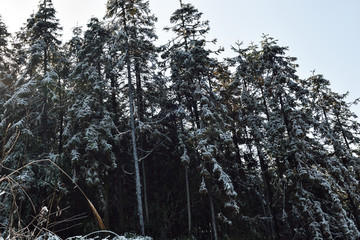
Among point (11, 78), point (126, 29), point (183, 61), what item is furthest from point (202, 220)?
point (11, 78)

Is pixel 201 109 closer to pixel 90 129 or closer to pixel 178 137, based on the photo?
pixel 178 137

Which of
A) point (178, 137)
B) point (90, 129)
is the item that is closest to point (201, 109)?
point (178, 137)

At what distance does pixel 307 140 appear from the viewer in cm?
1430

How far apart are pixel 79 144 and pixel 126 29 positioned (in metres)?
8.04

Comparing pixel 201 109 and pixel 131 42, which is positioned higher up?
pixel 131 42

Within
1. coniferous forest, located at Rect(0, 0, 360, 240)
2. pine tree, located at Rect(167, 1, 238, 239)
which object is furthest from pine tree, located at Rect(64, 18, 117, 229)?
pine tree, located at Rect(167, 1, 238, 239)

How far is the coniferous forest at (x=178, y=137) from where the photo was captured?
43.6ft

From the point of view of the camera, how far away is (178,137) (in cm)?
1681

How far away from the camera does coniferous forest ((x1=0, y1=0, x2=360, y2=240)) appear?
1328 cm

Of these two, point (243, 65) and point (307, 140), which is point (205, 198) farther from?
point (243, 65)

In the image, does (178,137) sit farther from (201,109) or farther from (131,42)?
(131,42)

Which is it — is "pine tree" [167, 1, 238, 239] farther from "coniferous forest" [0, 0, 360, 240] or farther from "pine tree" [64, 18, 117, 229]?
"pine tree" [64, 18, 117, 229]

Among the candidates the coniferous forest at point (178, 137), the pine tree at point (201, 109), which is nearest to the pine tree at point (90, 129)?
the coniferous forest at point (178, 137)

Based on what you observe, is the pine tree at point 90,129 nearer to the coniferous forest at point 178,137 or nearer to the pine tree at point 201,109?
the coniferous forest at point 178,137
